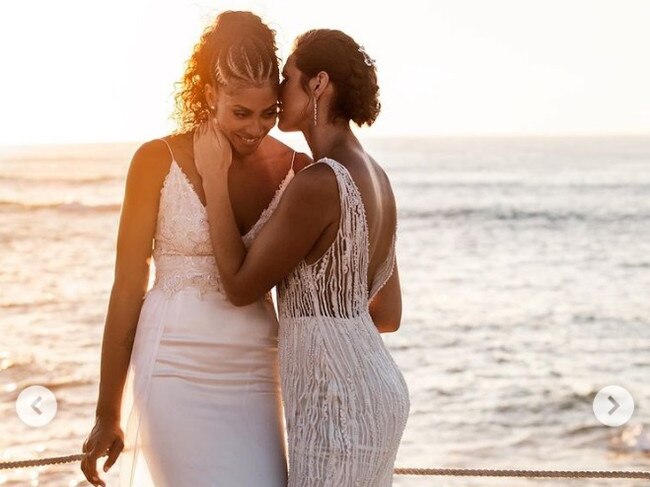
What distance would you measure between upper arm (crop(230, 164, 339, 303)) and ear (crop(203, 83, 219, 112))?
1.39 ft

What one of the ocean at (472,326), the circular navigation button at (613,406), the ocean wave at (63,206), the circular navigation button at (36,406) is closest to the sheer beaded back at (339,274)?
the ocean at (472,326)

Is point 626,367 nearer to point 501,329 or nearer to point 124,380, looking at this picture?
point 501,329

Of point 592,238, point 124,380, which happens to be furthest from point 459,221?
point 124,380

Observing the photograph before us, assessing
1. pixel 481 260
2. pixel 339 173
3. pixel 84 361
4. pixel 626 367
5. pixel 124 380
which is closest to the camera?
pixel 339 173

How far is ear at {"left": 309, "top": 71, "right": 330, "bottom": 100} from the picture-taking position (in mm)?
3150

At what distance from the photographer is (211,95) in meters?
3.26

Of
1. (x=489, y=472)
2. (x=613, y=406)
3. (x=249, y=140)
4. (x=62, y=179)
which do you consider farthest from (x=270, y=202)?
(x=62, y=179)

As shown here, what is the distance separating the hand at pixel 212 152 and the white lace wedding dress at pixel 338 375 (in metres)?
0.34

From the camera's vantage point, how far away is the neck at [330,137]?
319 centimetres

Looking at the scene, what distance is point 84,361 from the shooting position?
1243 centimetres

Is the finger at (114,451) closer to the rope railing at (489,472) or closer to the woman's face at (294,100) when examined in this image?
the rope railing at (489,472)

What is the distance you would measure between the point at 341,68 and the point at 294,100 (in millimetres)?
185

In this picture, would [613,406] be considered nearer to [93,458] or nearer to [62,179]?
[93,458]

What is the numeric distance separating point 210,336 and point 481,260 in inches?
787
